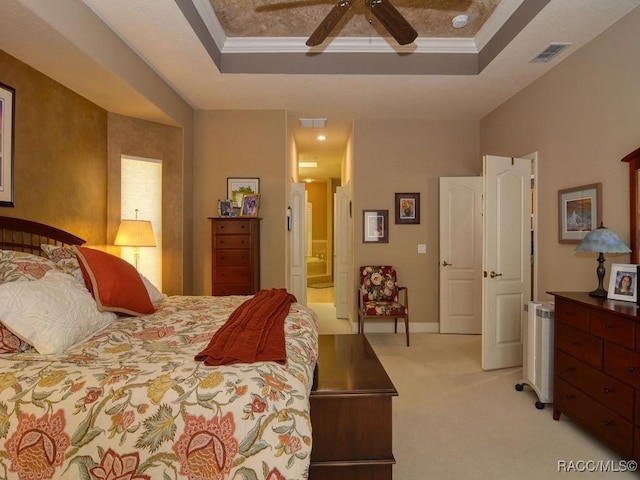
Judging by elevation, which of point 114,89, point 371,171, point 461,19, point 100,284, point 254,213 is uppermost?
point 461,19

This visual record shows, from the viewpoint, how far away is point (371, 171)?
5.30 meters

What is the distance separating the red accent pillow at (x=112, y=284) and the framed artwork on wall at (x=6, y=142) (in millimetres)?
807

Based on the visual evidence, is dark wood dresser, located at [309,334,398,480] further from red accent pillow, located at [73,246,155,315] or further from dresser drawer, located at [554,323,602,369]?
dresser drawer, located at [554,323,602,369]

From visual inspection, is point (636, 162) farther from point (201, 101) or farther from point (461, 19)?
point (201, 101)

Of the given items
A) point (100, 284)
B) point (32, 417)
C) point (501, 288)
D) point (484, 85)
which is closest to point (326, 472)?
point (32, 417)

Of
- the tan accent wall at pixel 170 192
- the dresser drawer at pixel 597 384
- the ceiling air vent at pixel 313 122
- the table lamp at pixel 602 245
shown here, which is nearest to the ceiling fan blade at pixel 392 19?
the table lamp at pixel 602 245

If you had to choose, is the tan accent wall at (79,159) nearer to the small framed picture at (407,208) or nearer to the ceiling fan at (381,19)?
the ceiling fan at (381,19)

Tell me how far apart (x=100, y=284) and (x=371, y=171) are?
3.83 metres

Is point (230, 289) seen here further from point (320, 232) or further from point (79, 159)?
point (320, 232)

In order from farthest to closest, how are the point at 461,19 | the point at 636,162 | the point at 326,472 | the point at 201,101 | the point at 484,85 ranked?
the point at 201,101 < the point at 484,85 < the point at 461,19 < the point at 636,162 < the point at 326,472

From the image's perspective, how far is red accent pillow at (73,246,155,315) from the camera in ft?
7.33

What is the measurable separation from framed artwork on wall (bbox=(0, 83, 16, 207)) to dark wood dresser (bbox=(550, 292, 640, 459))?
3956 mm

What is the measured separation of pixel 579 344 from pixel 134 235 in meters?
3.90

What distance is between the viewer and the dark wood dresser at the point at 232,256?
14.4 feet
